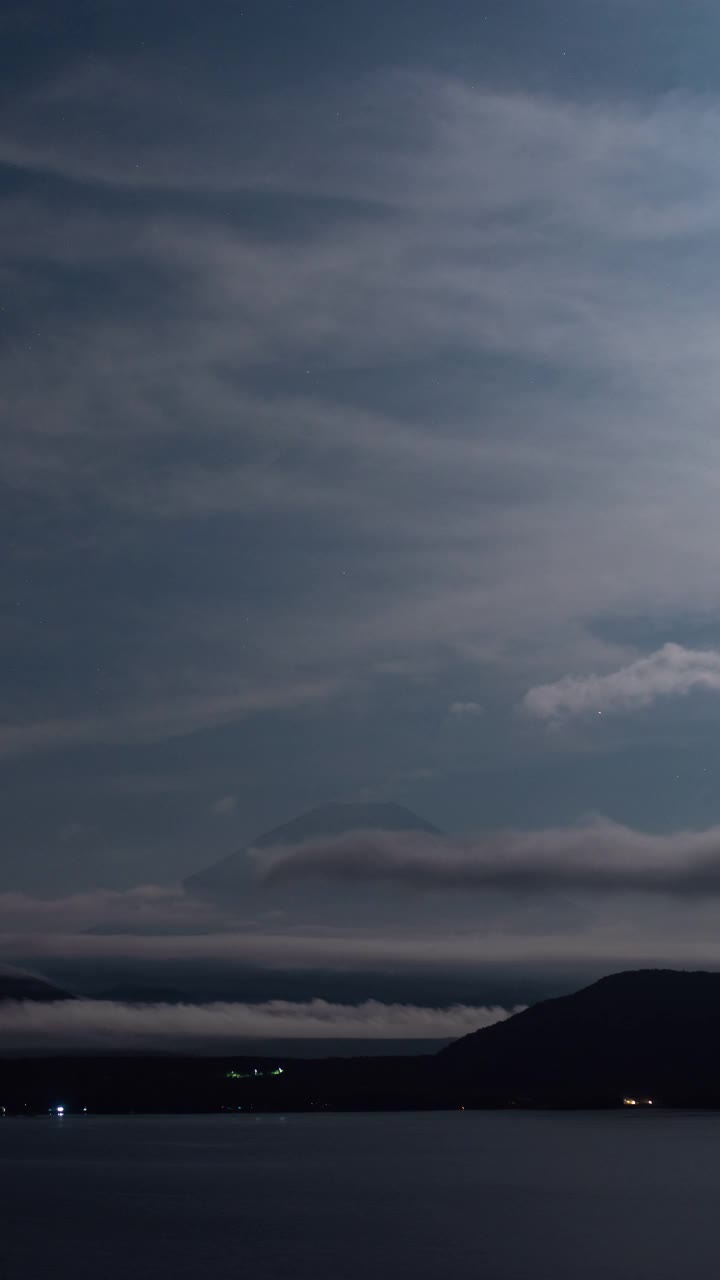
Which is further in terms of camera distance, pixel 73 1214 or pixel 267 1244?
pixel 73 1214

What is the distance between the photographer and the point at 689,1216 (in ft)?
609

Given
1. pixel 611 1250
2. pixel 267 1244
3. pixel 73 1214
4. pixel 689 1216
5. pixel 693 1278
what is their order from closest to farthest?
pixel 693 1278, pixel 611 1250, pixel 267 1244, pixel 689 1216, pixel 73 1214

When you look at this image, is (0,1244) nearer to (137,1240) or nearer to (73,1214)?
(137,1240)

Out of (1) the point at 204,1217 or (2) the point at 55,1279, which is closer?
(2) the point at 55,1279

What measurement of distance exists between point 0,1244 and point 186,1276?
39030mm

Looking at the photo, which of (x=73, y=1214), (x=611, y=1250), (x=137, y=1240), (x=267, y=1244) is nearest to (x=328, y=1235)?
(x=267, y=1244)

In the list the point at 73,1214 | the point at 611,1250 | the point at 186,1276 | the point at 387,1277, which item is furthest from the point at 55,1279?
the point at 73,1214

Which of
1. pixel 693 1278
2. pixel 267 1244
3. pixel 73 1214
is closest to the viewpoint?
pixel 693 1278

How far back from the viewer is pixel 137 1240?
16338 centimetres

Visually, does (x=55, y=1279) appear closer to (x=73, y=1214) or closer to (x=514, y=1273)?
(x=514, y=1273)

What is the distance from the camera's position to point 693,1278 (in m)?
128

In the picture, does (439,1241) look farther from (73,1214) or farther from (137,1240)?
(73,1214)

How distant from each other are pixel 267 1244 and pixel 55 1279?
33.8 metres

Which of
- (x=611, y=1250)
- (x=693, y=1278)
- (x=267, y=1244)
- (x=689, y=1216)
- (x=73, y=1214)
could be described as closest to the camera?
(x=693, y=1278)
